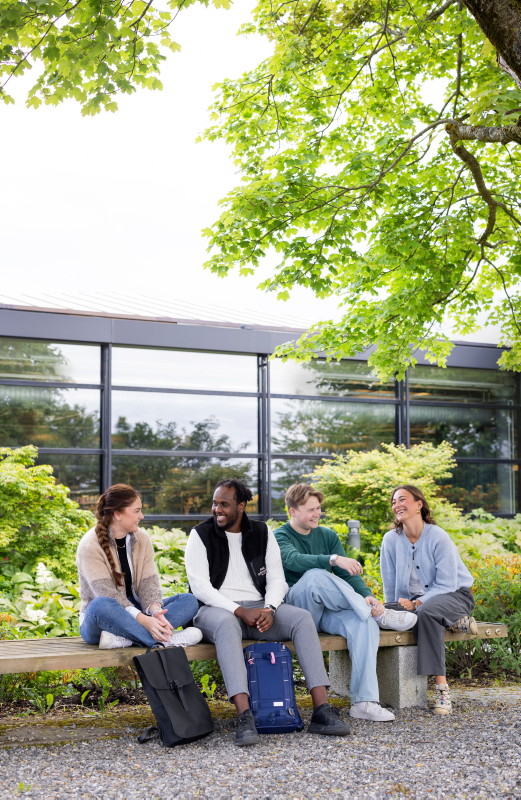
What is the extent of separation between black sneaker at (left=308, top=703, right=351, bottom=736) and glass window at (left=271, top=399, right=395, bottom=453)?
8943 millimetres

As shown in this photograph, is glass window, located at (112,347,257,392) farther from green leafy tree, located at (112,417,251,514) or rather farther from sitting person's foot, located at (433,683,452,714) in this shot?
sitting person's foot, located at (433,683,452,714)

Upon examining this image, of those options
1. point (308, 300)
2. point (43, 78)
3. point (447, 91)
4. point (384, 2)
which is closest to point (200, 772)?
point (43, 78)

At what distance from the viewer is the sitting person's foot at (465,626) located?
580 centimetres

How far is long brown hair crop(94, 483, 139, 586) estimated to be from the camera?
5203mm

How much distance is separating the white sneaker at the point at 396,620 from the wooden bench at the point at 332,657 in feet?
0.15

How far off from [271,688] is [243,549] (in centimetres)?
95

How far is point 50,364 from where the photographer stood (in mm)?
12594

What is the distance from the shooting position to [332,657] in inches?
242

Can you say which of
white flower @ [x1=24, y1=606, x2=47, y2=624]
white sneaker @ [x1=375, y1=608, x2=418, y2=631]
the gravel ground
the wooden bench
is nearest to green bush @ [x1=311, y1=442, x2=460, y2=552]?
white flower @ [x1=24, y1=606, x2=47, y2=624]

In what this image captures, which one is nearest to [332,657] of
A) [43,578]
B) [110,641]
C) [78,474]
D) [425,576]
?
[425,576]

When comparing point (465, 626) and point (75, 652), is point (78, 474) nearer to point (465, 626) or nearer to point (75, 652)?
point (465, 626)

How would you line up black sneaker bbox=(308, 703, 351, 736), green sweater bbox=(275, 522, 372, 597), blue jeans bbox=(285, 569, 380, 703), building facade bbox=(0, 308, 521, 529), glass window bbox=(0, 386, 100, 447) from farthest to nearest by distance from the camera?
1. building facade bbox=(0, 308, 521, 529)
2. glass window bbox=(0, 386, 100, 447)
3. green sweater bbox=(275, 522, 372, 597)
4. blue jeans bbox=(285, 569, 380, 703)
5. black sneaker bbox=(308, 703, 351, 736)

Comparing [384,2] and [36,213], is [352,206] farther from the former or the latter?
[36,213]

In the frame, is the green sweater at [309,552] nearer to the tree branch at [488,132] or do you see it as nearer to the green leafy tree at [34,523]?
the tree branch at [488,132]
